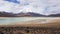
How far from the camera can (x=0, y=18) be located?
909 millimetres

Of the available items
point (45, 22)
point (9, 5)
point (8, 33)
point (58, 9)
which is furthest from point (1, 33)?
point (58, 9)

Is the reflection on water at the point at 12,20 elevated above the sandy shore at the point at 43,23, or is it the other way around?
the reflection on water at the point at 12,20

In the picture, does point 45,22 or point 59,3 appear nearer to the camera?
point 45,22

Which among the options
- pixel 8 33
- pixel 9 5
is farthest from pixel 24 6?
pixel 8 33

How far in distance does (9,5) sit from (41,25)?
28 cm

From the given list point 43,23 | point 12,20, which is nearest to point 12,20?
point 12,20

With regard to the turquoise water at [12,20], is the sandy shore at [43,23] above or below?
below

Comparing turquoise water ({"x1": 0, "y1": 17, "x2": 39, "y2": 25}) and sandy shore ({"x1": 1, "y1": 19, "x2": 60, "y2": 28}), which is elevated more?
turquoise water ({"x1": 0, "y1": 17, "x2": 39, "y2": 25})

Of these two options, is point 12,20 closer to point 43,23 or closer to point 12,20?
point 12,20

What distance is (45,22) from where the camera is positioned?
880 mm

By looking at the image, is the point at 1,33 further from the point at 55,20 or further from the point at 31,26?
the point at 55,20

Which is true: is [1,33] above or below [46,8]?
below

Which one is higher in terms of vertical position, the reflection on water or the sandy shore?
the reflection on water

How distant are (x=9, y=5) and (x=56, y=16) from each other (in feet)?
1.10
